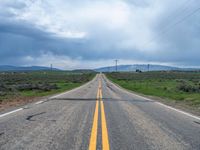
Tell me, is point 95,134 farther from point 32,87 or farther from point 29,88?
point 32,87

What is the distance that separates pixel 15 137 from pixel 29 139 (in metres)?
0.40

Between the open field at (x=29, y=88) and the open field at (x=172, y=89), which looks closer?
the open field at (x=172, y=89)

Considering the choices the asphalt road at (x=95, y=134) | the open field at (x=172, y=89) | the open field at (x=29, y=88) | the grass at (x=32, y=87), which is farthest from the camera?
the grass at (x=32, y=87)

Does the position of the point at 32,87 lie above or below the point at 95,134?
below

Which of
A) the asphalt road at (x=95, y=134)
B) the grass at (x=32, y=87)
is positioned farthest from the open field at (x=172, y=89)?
the grass at (x=32, y=87)

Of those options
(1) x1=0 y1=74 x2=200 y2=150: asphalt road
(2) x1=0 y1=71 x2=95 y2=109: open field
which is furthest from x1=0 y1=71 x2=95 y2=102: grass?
(1) x1=0 y1=74 x2=200 y2=150: asphalt road

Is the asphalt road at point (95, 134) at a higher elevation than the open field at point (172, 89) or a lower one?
higher

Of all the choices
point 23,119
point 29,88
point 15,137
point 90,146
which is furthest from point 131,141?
point 29,88

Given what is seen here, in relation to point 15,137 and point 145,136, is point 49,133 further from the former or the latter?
point 145,136

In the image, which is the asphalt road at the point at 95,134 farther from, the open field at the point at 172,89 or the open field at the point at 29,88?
the open field at the point at 29,88

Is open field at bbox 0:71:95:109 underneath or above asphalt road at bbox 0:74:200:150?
underneath

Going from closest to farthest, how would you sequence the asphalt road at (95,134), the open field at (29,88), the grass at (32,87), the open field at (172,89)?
the asphalt road at (95,134)
the open field at (172,89)
the open field at (29,88)
the grass at (32,87)

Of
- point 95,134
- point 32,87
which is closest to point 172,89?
point 32,87

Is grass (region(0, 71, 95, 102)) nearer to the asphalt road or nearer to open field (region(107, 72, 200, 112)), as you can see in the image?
open field (region(107, 72, 200, 112))
